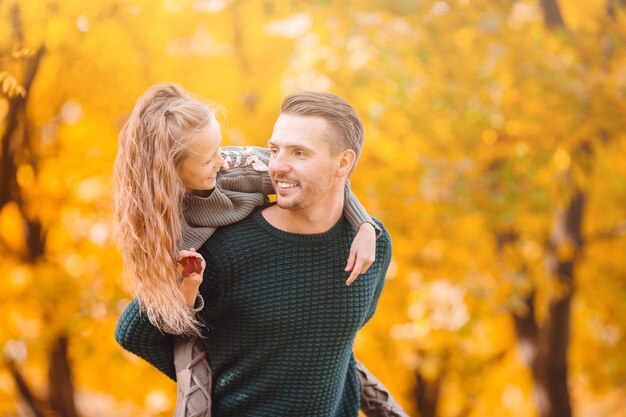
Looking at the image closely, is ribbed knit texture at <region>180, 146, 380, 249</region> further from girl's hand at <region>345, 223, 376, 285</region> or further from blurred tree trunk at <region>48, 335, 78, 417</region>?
blurred tree trunk at <region>48, 335, 78, 417</region>

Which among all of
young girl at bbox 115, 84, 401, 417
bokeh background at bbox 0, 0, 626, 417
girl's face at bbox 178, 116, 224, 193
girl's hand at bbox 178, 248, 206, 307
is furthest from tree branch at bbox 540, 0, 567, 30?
girl's hand at bbox 178, 248, 206, 307

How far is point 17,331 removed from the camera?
615 cm

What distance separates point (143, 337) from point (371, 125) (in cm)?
414

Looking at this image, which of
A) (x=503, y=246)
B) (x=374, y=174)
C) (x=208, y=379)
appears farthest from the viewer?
(x=503, y=246)

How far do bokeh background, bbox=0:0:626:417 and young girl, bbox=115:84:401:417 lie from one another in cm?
316

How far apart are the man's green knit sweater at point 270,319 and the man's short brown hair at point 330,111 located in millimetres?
245

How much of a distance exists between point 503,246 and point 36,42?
4.36 metres

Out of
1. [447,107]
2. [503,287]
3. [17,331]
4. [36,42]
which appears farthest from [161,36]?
[503,287]

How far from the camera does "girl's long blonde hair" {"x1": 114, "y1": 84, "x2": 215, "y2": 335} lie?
1835 mm

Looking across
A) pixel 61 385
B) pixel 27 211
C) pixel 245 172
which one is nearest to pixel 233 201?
pixel 245 172

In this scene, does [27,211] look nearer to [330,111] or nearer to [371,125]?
[371,125]

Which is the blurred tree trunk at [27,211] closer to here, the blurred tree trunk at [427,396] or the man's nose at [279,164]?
the man's nose at [279,164]

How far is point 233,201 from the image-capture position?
2.06m

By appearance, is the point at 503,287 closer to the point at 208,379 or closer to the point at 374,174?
the point at 374,174
